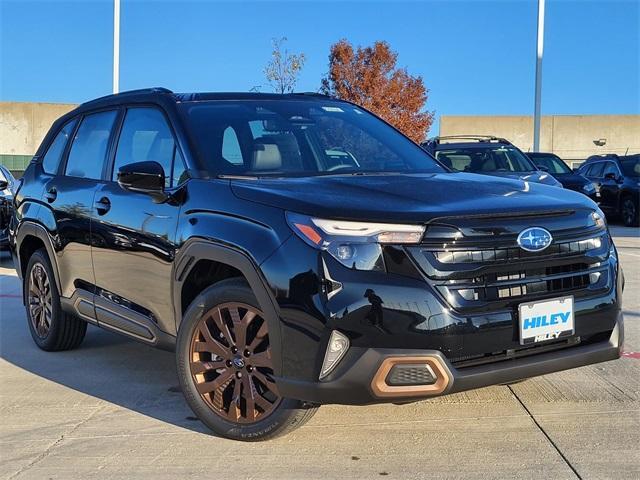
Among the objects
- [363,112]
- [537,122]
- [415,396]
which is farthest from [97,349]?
[537,122]

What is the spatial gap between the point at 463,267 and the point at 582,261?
0.70 meters

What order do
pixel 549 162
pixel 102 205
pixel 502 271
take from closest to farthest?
1. pixel 502 271
2. pixel 102 205
3. pixel 549 162

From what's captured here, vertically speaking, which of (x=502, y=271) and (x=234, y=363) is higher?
(x=502, y=271)

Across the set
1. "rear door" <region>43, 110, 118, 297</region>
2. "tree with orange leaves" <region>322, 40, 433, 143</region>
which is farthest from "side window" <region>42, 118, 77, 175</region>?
"tree with orange leaves" <region>322, 40, 433, 143</region>

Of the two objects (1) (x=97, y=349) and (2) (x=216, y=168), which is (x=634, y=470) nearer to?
(2) (x=216, y=168)

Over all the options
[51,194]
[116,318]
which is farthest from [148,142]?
[51,194]

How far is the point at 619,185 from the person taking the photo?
16.7 meters

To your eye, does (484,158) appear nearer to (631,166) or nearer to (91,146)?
(91,146)

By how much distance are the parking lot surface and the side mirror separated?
1264 millimetres

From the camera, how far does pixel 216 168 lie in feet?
12.7

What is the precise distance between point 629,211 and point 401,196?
1463cm

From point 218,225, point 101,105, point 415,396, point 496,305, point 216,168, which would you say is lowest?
point 415,396

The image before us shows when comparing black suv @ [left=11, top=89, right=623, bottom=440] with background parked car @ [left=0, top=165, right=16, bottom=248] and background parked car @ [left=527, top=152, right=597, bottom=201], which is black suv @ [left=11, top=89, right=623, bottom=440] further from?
background parked car @ [left=527, top=152, right=597, bottom=201]

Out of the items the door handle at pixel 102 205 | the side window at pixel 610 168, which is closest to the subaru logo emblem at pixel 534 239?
the door handle at pixel 102 205
